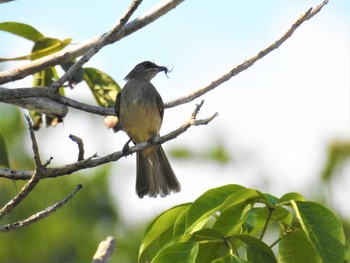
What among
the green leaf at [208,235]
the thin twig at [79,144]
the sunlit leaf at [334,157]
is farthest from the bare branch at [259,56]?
the sunlit leaf at [334,157]

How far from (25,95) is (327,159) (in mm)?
4197

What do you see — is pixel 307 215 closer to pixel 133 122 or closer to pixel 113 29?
pixel 113 29

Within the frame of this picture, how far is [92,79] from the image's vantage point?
5449 millimetres

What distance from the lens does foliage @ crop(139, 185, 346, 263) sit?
9.18 feet

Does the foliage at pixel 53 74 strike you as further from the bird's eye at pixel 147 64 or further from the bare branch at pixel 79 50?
the bird's eye at pixel 147 64

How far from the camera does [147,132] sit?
277 inches

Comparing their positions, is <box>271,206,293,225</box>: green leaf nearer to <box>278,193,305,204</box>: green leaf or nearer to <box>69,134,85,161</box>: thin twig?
<box>278,193,305,204</box>: green leaf

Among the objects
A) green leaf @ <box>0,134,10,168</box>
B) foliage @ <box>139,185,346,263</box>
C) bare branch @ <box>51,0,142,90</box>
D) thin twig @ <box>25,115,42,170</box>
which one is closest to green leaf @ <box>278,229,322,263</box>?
foliage @ <box>139,185,346,263</box>

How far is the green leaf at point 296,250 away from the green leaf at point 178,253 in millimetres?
347

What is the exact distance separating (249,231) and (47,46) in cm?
246

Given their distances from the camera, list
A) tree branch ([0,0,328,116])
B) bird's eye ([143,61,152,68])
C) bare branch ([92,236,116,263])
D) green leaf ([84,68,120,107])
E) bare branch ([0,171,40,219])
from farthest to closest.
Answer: bird's eye ([143,61,152,68]) < green leaf ([84,68,120,107]) < tree branch ([0,0,328,116]) < bare branch ([92,236,116,263]) < bare branch ([0,171,40,219])

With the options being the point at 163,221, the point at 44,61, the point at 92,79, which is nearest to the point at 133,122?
the point at 92,79

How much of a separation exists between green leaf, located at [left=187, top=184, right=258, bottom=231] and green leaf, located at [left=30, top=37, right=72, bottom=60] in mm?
2487

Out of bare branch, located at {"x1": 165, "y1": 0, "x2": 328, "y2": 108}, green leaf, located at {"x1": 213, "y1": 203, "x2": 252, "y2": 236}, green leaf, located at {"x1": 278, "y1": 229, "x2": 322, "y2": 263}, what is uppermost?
bare branch, located at {"x1": 165, "y1": 0, "x2": 328, "y2": 108}
